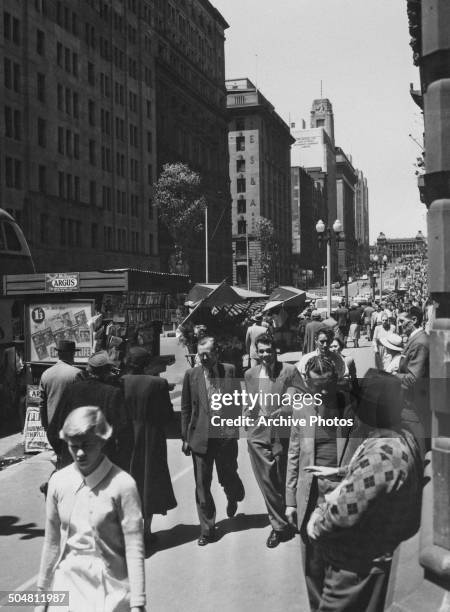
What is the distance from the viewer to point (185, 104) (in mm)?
80688

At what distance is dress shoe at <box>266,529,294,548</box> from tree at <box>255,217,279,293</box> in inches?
3326

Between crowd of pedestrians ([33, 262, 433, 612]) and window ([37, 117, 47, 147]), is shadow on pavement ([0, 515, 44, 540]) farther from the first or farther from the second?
window ([37, 117, 47, 147])

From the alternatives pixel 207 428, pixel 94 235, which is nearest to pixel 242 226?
pixel 94 235

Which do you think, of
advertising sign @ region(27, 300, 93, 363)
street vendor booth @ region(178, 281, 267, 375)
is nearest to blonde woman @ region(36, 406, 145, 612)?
advertising sign @ region(27, 300, 93, 363)

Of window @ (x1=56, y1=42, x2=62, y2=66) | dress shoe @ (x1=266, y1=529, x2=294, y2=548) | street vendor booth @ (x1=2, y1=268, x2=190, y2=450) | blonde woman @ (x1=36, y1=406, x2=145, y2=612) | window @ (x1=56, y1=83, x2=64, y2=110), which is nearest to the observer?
blonde woman @ (x1=36, y1=406, x2=145, y2=612)

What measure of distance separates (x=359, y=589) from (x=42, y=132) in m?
51.2

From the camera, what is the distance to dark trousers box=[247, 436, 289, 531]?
711 cm

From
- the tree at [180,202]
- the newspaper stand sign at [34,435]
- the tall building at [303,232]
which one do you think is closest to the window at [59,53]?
the tree at [180,202]

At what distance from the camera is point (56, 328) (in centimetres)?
1326

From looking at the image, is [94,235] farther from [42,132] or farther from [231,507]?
[231,507]

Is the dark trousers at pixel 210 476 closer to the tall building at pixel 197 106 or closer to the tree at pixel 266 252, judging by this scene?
the tall building at pixel 197 106

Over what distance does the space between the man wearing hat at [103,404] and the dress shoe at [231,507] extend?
5.67ft

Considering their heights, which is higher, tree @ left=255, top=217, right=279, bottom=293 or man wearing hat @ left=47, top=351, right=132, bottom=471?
tree @ left=255, top=217, right=279, bottom=293

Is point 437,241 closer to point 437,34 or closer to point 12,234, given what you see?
point 437,34
